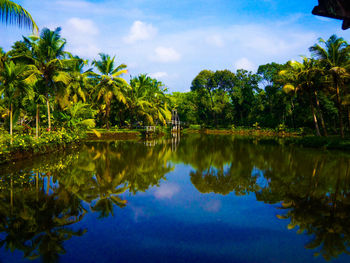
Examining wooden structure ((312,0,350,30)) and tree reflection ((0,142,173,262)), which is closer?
wooden structure ((312,0,350,30))

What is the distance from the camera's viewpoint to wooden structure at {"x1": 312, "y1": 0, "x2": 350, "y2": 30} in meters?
2.30

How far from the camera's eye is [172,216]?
4598 mm

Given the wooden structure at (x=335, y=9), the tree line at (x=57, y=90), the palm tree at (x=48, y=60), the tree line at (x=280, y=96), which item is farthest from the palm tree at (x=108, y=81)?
the wooden structure at (x=335, y=9)

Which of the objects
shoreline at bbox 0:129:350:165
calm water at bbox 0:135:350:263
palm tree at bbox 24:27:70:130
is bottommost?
calm water at bbox 0:135:350:263

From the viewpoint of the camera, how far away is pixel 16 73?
383 inches

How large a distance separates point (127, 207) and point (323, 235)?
365cm

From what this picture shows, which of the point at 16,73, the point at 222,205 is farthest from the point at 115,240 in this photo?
the point at 16,73

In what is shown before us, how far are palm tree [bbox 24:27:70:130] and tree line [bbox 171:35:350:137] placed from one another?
17228mm

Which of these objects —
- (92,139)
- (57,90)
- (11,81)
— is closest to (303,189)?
(11,81)

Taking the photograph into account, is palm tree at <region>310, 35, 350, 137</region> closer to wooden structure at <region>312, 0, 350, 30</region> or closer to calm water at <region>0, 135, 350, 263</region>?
calm water at <region>0, 135, 350, 263</region>

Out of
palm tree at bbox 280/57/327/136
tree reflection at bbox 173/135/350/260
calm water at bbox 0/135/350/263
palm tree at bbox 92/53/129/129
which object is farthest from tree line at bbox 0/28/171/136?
palm tree at bbox 280/57/327/136

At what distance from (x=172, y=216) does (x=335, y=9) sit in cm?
406

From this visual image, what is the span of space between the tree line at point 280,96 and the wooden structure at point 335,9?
1579 cm

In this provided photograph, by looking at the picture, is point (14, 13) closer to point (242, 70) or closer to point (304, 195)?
point (304, 195)
